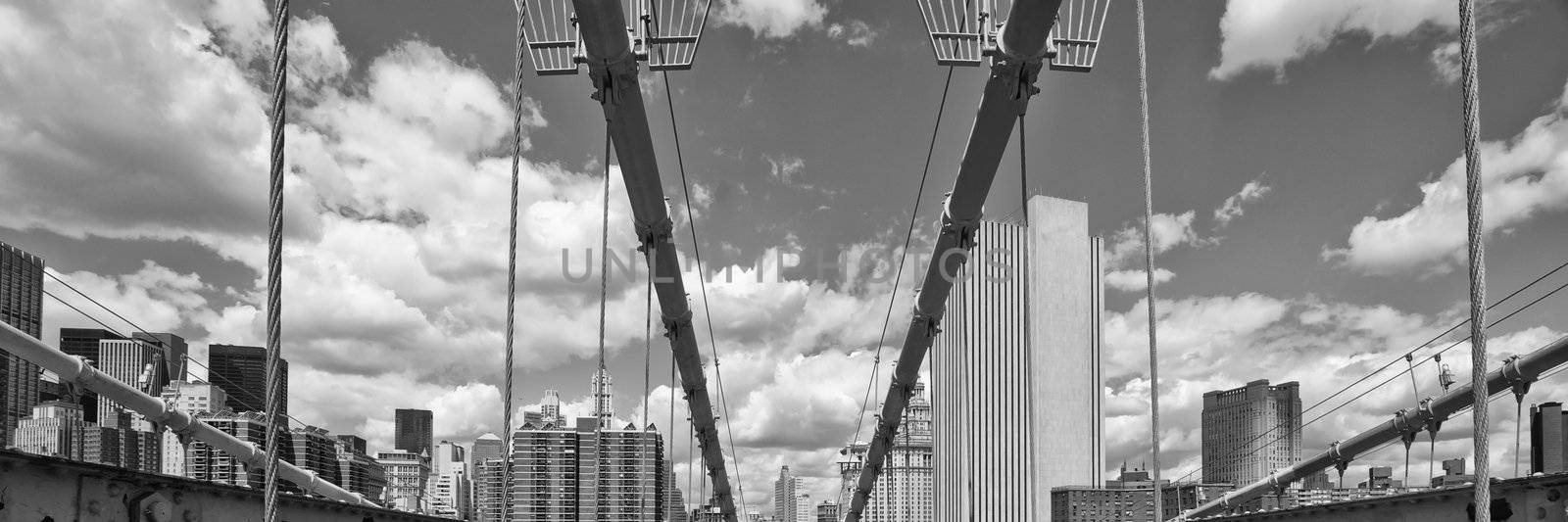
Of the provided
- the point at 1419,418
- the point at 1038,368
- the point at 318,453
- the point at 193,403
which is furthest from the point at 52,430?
the point at 1038,368

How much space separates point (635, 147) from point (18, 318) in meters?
91.5

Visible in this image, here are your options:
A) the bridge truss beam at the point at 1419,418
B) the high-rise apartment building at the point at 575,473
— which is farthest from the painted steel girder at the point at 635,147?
the high-rise apartment building at the point at 575,473

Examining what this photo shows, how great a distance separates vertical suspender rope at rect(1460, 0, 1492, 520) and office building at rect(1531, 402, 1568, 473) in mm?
33969

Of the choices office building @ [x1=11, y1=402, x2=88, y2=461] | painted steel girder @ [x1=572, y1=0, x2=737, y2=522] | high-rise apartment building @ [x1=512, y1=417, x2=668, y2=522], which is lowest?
high-rise apartment building @ [x1=512, y1=417, x2=668, y2=522]

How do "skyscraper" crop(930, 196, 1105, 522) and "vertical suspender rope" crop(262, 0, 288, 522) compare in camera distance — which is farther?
"skyscraper" crop(930, 196, 1105, 522)

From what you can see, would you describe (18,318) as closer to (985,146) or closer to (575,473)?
(985,146)

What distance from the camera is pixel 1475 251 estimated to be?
512 cm

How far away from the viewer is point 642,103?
11.2m

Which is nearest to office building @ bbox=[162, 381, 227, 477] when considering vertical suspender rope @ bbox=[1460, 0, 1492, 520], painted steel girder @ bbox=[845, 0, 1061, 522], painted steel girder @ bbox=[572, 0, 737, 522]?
painted steel girder @ bbox=[572, 0, 737, 522]

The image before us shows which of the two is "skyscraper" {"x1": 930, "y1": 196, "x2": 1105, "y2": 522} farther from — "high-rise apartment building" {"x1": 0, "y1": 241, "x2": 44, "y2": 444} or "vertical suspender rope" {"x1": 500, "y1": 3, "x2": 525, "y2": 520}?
"vertical suspender rope" {"x1": 500, "y1": 3, "x2": 525, "y2": 520}

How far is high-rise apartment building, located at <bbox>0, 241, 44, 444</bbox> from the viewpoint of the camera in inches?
2881

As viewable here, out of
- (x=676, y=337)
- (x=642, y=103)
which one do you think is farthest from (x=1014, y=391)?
(x=642, y=103)

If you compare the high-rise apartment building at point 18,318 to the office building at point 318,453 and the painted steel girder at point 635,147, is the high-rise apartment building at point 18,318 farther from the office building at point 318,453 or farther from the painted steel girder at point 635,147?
the painted steel girder at point 635,147

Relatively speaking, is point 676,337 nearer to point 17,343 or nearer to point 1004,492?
Result: point 17,343
